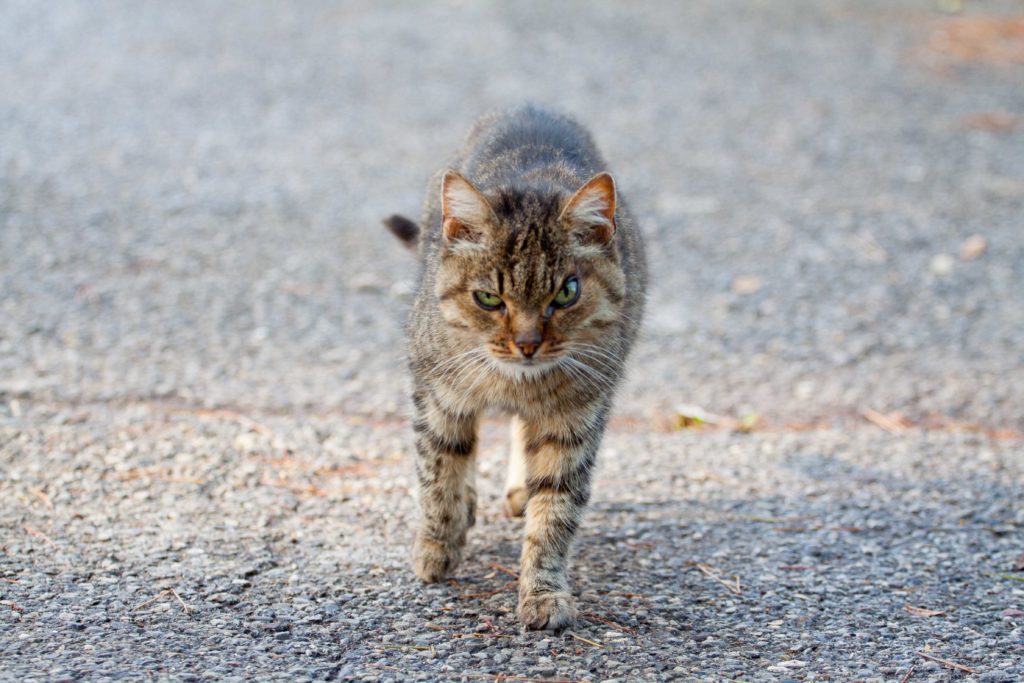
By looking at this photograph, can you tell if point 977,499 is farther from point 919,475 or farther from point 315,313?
point 315,313

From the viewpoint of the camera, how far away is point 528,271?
3516mm

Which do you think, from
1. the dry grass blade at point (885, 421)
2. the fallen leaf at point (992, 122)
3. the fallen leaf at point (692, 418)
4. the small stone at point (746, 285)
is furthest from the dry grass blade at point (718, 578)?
the fallen leaf at point (992, 122)

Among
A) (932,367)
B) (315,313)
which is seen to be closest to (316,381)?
(315,313)

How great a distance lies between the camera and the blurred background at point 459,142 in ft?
18.7

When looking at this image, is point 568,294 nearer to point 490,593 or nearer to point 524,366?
point 524,366

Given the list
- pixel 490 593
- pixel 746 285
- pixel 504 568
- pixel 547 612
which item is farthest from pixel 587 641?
pixel 746 285

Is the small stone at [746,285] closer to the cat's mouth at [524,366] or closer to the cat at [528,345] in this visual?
the cat at [528,345]

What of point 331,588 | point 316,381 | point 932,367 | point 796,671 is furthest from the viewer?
point 932,367

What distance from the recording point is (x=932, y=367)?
19.3ft

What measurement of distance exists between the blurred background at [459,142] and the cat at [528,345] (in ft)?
4.77

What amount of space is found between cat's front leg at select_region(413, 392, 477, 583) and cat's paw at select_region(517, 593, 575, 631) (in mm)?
403

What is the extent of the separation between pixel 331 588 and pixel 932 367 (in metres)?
3.68

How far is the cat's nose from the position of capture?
345 centimetres

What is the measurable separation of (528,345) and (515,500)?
1.15 metres
